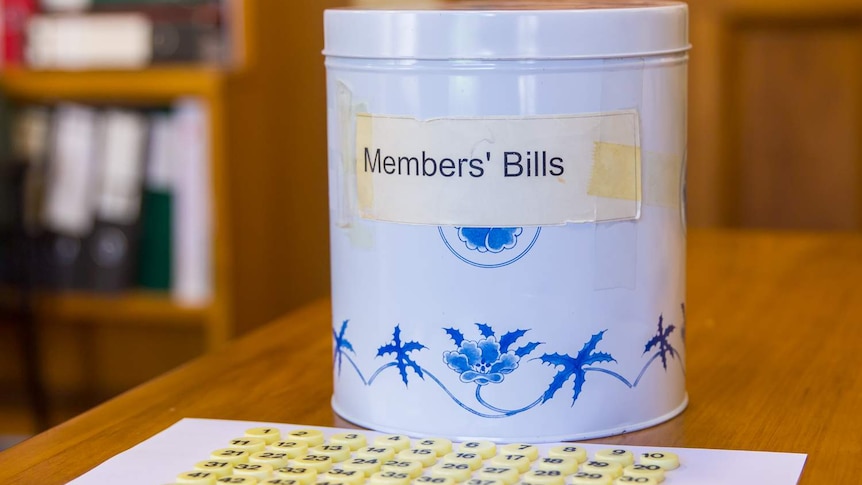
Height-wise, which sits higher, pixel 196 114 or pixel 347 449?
pixel 196 114

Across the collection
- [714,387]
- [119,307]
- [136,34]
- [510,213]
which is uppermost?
[136,34]

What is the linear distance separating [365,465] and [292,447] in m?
0.05

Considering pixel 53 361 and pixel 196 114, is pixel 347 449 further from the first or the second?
pixel 53 361

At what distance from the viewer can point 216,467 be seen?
1.60ft

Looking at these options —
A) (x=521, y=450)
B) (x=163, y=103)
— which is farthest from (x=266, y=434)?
(x=163, y=103)

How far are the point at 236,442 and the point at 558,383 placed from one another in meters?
0.15

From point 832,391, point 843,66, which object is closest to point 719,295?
point 832,391

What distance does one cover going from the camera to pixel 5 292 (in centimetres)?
206

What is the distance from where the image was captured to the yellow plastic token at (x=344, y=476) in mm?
464

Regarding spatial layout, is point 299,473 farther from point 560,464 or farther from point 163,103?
point 163,103

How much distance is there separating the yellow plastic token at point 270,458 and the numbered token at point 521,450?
0.10 m

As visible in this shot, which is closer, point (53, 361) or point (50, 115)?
point (50, 115)

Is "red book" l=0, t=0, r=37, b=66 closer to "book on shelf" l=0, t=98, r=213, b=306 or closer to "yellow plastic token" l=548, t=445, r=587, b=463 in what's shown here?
"book on shelf" l=0, t=98, r=213, b=306

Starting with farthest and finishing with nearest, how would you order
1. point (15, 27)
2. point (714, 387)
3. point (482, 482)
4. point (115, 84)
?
point (15, 27)
point (115, 84)
point (714, 387)
point (482, 482)
